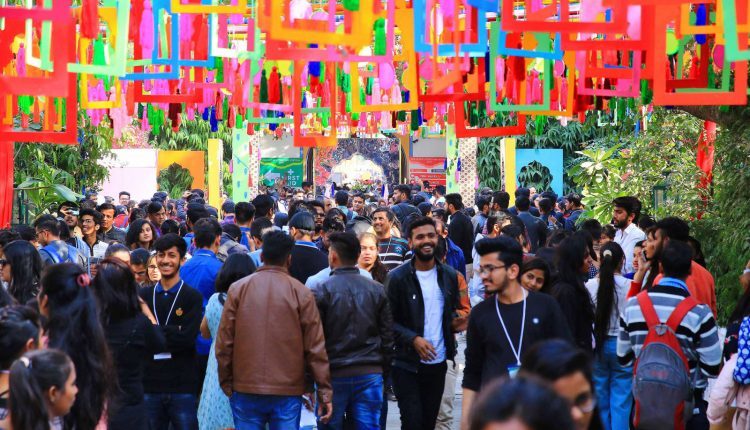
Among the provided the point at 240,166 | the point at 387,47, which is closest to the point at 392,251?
the point at 387,47

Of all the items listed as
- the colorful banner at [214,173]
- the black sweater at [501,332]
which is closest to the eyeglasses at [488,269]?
the black sweater at [501,332]

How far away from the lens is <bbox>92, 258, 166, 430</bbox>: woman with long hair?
5.64m

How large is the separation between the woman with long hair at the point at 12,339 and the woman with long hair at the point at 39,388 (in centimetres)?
34

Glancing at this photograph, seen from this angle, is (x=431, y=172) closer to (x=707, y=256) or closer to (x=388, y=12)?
(x=707, y=256)

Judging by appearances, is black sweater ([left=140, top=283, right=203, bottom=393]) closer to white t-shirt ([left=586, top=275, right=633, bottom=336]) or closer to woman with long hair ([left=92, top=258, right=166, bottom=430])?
woman with long hair ([left=92, top=258, right=166, bottom=430])

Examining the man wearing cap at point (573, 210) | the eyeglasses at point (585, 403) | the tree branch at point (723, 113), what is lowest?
the man wearing cap at point (573, 210)

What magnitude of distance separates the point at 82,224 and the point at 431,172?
35086 mm

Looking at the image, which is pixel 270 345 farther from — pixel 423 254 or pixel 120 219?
pixel 120 219

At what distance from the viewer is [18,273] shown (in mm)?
6812

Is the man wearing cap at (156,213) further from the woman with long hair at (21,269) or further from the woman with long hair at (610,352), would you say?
the woman with long hair at (610,352)

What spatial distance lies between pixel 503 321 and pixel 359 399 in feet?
4.79

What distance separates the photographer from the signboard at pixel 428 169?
4498cm

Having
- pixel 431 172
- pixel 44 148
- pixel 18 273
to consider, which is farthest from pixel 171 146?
pixel 18 273

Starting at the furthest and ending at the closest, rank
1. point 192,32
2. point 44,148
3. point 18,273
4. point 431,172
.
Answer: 1. point 431,172
2. point 44,148
3. point 192,32
4. point 18,273
